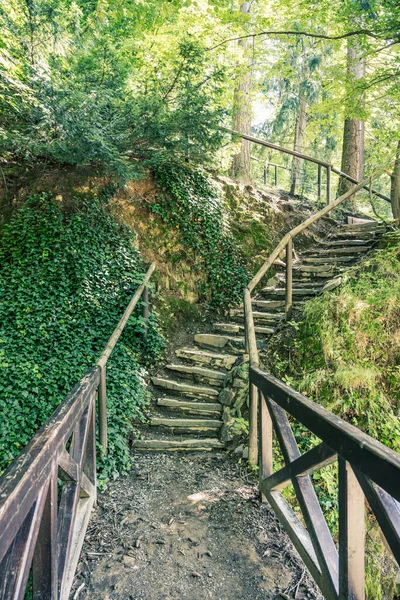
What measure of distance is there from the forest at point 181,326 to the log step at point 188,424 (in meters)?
0.02

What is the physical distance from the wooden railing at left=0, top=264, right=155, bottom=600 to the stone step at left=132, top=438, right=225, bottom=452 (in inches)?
51.8

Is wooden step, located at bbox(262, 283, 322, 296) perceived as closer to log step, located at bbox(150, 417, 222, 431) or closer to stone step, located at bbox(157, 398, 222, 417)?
stone step, located at bbox(157, 398, 222, 417)

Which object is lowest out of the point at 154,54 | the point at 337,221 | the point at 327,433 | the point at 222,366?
the point at 222,366

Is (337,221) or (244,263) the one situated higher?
(337,221)

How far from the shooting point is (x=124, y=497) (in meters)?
2.99

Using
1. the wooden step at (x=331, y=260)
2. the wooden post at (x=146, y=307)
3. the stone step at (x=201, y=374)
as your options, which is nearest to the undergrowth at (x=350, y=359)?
the stone step at (x=201, y=374)

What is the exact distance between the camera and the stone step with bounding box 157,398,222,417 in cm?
420

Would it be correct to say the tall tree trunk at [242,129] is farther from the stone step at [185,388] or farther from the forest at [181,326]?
the stone step at [185,388]

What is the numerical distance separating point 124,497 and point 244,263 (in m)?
4.84

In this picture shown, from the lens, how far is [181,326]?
5.88 metres

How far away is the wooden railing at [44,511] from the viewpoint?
1096 mm

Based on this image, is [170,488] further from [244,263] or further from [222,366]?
[244,263]

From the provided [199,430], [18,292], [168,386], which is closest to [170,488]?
[199,430]

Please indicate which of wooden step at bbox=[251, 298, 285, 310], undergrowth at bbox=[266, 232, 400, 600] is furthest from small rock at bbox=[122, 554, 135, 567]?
wooden step at bbox=[251, 298, 285, 310]
